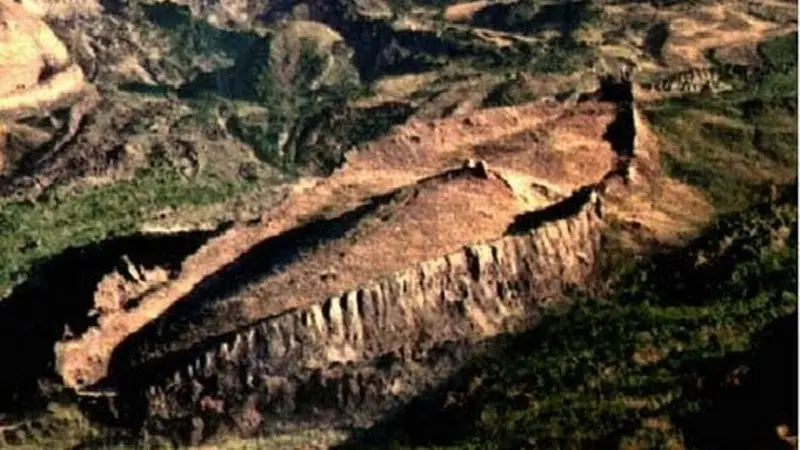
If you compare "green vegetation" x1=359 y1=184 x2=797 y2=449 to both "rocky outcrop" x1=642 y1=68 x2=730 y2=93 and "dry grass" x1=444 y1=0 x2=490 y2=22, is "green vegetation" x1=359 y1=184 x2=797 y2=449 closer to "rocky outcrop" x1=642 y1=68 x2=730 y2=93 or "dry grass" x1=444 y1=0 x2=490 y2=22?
"rocky outcrop" x1=642 y1=68 x2=730 y2=93

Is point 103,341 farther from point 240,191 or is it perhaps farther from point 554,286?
point 240,191

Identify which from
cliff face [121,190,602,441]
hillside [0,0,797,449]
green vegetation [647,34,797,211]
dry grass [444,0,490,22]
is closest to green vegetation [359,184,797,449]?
hillside [0,0,797,449]

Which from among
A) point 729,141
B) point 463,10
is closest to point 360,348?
point 729,141

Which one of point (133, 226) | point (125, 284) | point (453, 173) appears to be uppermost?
point (453, 173)

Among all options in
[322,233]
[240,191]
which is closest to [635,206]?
[322,233]

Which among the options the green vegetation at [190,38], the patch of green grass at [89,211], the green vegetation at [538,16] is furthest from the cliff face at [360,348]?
the green vegetation at [190,38]

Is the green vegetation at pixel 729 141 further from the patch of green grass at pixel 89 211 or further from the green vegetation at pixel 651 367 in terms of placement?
the patch of green grass at pixel 89 211
